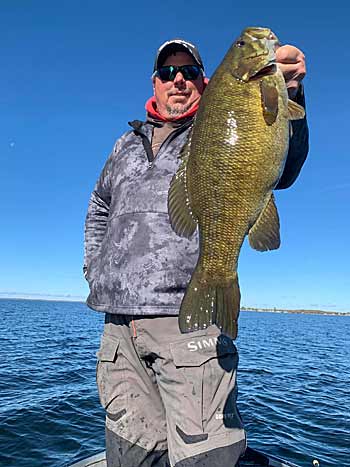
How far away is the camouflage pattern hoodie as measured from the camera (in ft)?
10.8

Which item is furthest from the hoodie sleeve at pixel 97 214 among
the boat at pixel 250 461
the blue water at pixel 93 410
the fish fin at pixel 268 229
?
the blue water at pixel 93 410

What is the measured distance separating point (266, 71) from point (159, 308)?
186cm

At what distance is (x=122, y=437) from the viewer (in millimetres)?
3609

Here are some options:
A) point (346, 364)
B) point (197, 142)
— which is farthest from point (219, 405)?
point (346, 364)

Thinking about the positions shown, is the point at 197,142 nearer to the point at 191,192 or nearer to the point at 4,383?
the point at 191,192

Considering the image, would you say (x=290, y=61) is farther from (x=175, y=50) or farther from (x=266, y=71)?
(x=175, y=50)

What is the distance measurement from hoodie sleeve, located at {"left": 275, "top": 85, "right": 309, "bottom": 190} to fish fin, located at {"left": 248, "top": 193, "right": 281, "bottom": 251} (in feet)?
1.35

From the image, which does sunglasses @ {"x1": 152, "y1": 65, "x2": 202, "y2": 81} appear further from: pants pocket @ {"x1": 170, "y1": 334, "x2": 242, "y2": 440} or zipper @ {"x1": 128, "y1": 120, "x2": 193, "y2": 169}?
pants pocket @ {"x1": 170, "y1": 334, "x2": 242, "y2": 440}

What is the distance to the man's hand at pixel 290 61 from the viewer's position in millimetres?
2615

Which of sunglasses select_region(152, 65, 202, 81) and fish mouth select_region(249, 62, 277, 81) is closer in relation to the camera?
fish mouth select_region(249, 62, 277, 81)

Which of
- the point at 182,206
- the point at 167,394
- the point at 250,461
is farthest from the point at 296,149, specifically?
the point at 250,461

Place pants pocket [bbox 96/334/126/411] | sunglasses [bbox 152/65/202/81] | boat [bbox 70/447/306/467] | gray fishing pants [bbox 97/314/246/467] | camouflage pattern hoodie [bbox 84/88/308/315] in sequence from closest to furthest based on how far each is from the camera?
gray fishing pants [bbox 97/314/246/467], camouflage pattern hoodie [bbox 84/88/308/315], pants pocket [bbox 96/334/126/411], sunglasses [bbox 152/65/202/81], boat [bbox 70/447/306/467]

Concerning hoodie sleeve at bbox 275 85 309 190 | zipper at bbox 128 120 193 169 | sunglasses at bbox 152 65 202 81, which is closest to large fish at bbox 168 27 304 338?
hoodie sleeve at bbox 275 85 309 190

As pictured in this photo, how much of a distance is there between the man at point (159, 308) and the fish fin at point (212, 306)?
20.6 inches
